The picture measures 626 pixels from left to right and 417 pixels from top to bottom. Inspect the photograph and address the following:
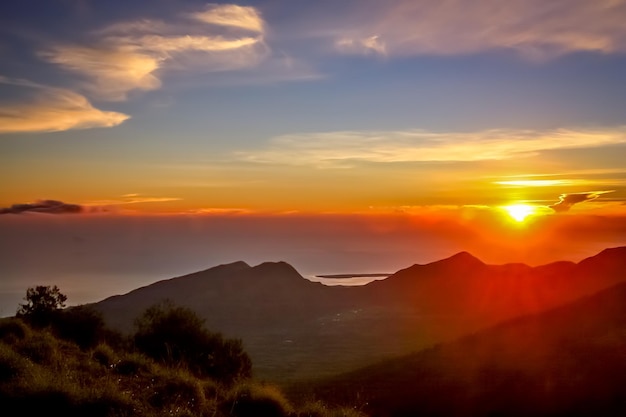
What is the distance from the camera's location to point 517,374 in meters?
37.3

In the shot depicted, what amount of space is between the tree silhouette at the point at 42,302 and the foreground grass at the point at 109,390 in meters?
17.0

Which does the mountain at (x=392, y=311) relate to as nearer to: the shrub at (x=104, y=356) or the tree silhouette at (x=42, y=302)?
the tree silhouette at (x=42, y=302)

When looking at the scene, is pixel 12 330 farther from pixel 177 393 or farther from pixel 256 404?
pixel 256 404

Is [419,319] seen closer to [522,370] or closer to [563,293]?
[563,293]

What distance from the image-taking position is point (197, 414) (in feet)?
36.3

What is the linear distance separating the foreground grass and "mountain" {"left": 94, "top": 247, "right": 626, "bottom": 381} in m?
81.0

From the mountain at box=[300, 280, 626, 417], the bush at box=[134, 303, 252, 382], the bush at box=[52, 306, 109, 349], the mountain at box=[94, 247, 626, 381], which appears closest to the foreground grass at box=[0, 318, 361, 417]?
the mountain at box=[300, 280, 626, 417]

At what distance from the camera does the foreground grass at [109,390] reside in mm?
10273

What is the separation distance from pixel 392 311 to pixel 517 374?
4995 inches

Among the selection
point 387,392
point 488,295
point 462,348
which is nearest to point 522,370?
point 387,392

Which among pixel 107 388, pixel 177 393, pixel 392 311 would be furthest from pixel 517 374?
pixel 392 311

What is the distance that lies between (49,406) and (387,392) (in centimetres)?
3282

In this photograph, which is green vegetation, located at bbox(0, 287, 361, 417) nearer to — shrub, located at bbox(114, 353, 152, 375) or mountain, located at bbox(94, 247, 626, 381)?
shrub, located at bbox(114, 353, 152, 375)

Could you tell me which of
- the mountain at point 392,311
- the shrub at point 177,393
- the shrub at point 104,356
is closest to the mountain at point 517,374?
the shrub at point 104,356
